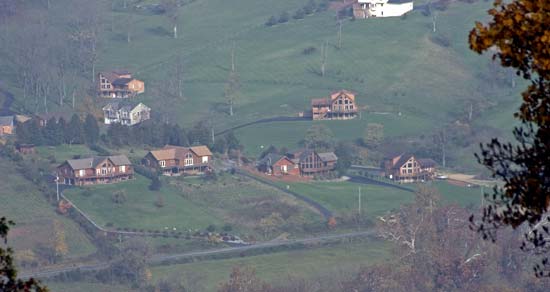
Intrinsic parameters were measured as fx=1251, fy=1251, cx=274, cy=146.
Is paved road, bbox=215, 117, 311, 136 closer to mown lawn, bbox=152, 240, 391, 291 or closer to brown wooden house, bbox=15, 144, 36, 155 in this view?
brown wooden house, bbox=15, 144, 36, 155

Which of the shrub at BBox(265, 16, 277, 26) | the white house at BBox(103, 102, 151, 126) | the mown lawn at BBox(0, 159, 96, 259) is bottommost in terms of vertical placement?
the mown lawn at BBox(0, 159, 96, 259)

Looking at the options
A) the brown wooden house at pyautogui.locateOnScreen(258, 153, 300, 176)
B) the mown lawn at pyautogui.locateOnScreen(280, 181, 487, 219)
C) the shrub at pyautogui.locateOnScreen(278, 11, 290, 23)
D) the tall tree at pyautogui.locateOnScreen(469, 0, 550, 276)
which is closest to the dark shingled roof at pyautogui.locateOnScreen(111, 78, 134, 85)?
the shrub at pyautogui.locateOnScreen(278, 11, 290, 23)

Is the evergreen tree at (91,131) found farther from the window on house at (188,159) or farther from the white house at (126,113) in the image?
the white house at (126,113)

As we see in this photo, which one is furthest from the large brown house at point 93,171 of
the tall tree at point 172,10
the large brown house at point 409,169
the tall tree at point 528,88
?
the tall tree at point 528,88

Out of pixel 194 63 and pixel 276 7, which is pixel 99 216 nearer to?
pixel 194 63

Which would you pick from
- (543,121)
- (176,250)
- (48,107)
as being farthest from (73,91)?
(543,121)

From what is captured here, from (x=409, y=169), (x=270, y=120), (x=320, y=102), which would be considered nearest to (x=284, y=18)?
(x=320, y=102)
